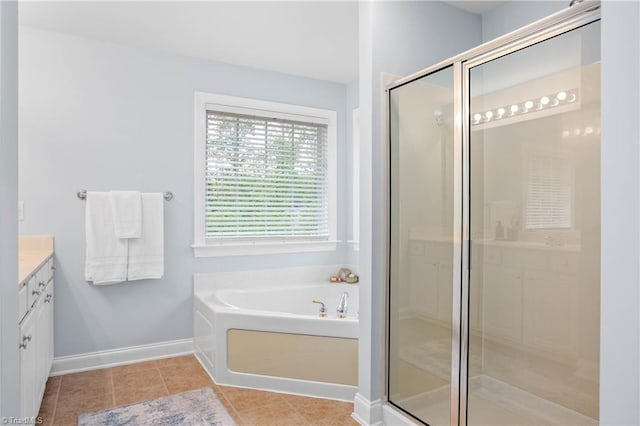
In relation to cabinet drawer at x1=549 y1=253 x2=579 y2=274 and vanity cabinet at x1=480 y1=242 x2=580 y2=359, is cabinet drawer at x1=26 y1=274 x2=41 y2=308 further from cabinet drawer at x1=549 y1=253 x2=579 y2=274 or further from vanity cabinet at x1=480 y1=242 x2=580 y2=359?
cabinet drawer at x1=549 y1=253 x2=579 y2=274

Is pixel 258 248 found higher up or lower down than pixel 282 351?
higher up

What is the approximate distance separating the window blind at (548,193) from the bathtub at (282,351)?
129 centimetres

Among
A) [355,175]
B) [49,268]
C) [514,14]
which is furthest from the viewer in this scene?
[355,175]

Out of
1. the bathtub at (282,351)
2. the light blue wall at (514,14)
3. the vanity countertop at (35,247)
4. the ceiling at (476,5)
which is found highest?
the ceiling at (476,5)

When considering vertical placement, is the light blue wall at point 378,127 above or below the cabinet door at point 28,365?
above

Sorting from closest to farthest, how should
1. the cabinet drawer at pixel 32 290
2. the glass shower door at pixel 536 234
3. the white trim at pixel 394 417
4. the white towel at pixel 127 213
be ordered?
the glass shower door at pixel 536 234 → the cabinet drawer at pixel 32 290 → the white trim at pixel 394 417 → the white towel at pixel 127 213

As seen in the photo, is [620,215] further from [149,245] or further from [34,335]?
[149,245]

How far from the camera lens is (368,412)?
223 cm

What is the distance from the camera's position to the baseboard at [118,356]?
115 inches

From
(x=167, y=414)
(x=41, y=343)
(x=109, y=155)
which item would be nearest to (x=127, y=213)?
(x=109, y=155)

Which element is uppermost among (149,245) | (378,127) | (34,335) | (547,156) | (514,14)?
(514,14)

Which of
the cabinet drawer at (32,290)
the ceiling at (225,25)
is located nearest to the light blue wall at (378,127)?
the ceiling at (225,25)

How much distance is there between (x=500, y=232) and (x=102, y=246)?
2702 mm

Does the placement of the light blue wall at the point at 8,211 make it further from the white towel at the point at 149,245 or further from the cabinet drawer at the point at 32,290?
the white towel at the point at 149,245
